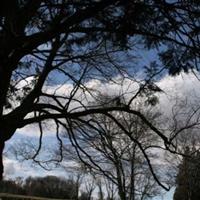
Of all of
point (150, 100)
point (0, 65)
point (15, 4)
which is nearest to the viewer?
point (15, 4)

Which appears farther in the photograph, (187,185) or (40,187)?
(40,187)

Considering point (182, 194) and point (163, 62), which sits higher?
point (182, 194)

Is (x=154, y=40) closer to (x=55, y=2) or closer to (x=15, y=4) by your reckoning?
(x=55, y=2)

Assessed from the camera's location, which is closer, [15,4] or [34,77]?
[15,4]

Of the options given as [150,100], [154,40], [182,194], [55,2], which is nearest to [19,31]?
[55,2]

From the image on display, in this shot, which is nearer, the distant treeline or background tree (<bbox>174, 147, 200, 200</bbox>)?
background tree (<bbox>174, 147, 200, 200</bbox>)

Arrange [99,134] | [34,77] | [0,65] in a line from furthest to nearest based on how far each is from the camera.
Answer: [34,77] → [99,134] → [0,65]

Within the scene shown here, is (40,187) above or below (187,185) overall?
above

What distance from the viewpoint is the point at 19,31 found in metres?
6.92

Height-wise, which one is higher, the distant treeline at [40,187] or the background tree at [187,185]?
the distant treeline at [40,187]

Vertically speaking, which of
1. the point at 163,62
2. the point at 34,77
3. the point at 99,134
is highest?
the point at 34,77

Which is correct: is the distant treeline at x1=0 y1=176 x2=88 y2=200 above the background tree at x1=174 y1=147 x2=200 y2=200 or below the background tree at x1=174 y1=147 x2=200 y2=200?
above

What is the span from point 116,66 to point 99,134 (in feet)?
4.85

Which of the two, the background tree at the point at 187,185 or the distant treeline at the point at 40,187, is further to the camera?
the distant treeline at the point at 40,187
